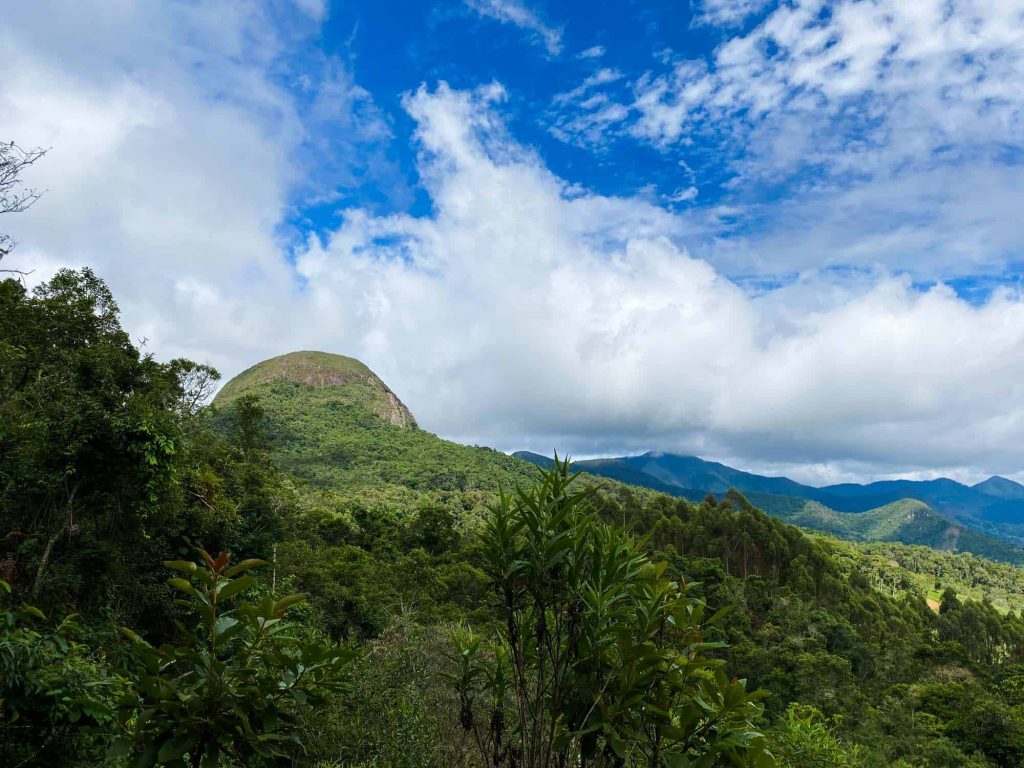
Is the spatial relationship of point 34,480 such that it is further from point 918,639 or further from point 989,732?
point 918,639

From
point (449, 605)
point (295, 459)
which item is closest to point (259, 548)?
point (449, 605)

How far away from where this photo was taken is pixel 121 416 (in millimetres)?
8000

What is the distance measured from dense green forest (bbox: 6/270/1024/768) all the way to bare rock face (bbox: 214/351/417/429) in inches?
4113

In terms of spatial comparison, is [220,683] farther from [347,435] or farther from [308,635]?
[347,435]

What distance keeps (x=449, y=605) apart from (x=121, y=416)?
1920 centimetres

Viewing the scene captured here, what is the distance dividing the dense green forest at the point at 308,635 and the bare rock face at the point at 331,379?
104 m

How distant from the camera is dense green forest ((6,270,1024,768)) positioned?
205 centimetres

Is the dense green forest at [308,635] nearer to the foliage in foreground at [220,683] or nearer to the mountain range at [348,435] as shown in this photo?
the foliage in foreground at [220,683]

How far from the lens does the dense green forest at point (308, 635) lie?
2.05 m

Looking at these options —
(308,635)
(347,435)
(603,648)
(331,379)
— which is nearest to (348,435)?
(347,435)

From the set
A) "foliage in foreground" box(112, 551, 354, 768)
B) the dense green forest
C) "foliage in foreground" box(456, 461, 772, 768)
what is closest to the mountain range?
the dense green forest

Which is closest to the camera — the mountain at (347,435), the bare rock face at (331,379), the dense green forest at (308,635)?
the dense green forest at (308,635)

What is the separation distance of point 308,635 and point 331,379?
137892 millimetres

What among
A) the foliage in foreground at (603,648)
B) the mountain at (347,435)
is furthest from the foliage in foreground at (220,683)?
the mountain at (347,435)
